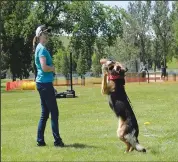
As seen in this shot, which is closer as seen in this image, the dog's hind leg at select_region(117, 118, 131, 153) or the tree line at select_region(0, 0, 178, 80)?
the dog's hind leg at select_region(117, 118, 131, 153)

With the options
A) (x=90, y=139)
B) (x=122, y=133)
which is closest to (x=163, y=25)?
(x=90, y=139)

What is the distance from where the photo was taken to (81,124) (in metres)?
12.1

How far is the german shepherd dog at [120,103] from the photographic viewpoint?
8.02 m

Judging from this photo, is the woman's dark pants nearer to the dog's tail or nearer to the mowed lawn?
the mowed lawn

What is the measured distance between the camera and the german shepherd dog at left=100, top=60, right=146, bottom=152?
26.3 ft

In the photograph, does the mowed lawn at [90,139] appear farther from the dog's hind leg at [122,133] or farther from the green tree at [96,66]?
the green tree at [96,66]

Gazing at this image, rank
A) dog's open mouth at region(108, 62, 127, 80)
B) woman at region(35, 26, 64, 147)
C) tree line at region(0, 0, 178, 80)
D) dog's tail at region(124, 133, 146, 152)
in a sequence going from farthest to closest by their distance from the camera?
tree line at region(0, 0, 178, 80) < woman at region(35, 26, 64, 147) < dog's open mouth at region(108, 62, 127, 80) < dog's tail at region(124, 133, 146, 152)

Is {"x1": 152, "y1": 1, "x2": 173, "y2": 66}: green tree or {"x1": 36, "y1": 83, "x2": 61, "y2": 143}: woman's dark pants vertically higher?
{"x1": 152, "y1": 1, "x2": 173, "y2": 66}: green tree

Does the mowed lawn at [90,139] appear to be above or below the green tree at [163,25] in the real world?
below

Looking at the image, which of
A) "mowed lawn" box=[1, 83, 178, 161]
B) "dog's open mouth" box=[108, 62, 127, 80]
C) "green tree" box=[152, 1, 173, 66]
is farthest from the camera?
"green tree" box=[152, 1, 173, 66]

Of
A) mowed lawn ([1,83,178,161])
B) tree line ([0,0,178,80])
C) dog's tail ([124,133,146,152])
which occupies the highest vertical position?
tree line ([0,0,178,80])

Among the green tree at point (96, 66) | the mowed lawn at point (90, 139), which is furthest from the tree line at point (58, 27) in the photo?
the mowed lawn at point (90, 139)

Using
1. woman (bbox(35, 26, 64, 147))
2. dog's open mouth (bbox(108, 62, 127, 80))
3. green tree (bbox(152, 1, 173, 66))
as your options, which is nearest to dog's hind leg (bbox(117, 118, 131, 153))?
dog's open mouth (bbox(108, 62, 127, 80))

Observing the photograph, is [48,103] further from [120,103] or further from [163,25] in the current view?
[163,25]
